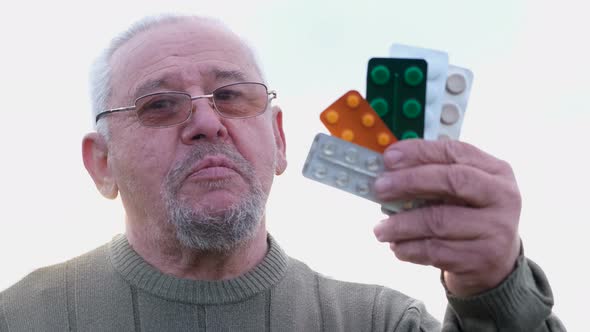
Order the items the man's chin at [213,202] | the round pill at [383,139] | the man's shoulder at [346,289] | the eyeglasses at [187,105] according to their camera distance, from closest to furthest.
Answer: the round pill at [383,139], the man's chin at [213,202], the eyeglasses at [187,105], the man's shoulder at [346,289]

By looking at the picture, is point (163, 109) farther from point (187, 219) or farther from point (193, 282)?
point (193, 282)

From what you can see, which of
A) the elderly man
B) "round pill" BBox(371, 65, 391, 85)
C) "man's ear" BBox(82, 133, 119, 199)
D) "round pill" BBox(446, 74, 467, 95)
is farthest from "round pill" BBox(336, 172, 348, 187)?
"man's ear" BBox(82, 133, 119, 199)

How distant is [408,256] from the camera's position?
2.43 metres

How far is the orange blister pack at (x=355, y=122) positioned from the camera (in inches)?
99.3

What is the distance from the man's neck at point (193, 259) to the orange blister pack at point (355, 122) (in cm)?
142

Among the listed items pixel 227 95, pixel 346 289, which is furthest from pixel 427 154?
pixel 346 289

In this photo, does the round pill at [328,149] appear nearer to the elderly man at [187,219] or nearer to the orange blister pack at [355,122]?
the orange blister pack at [355,122]

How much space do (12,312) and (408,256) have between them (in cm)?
247

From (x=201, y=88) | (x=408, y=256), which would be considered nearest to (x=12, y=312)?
(x=201, y=88)

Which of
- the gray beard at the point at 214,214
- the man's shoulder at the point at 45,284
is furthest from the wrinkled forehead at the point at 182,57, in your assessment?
the man's shoulder at the point at 45,284

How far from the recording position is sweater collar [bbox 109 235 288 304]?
371 cm

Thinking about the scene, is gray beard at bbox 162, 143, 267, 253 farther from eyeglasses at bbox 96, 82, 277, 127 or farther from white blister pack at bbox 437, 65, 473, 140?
white blister pack at bbox 437, 65, 473, 140

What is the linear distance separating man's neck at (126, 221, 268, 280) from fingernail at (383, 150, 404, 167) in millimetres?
1530

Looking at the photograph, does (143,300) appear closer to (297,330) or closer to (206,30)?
(297,330)
